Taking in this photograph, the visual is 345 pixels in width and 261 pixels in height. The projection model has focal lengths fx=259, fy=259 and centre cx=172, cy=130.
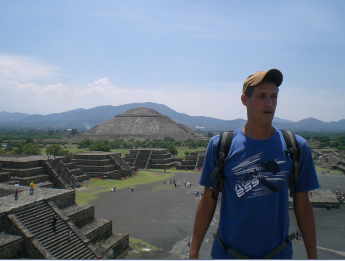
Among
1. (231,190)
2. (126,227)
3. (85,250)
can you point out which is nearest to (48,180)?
(126,227)

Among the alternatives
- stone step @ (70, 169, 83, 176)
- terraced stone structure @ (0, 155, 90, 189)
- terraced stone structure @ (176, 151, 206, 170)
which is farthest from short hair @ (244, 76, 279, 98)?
terraced stone structure @ (176, 151, 206, 170)

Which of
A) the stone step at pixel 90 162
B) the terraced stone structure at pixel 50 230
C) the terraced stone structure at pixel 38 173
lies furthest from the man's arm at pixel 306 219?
the stone step at pixel 90 162

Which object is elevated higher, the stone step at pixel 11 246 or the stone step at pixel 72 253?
the stone step at pixel 11 246

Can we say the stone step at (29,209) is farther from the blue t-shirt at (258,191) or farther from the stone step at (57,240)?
the blue t-shirt at (258,191)

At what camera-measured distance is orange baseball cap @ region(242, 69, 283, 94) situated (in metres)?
2.06

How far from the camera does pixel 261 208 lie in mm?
1951

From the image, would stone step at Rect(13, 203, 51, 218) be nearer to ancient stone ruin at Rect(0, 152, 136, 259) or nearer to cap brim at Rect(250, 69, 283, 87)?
ancient stone ruin at Rect(0, 152, 136, 259)

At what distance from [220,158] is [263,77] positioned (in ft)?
2.38

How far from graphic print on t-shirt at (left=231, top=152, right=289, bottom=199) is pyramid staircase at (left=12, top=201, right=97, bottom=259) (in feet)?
34.6

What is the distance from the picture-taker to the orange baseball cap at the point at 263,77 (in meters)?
2.06

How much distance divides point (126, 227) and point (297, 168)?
1582 centimetres

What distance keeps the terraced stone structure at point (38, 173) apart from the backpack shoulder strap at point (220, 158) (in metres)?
22.8

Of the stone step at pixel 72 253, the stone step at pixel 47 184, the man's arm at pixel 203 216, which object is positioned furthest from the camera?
the stone step at pixel 47 184

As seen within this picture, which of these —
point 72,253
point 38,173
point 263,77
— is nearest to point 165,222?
point 72,253
